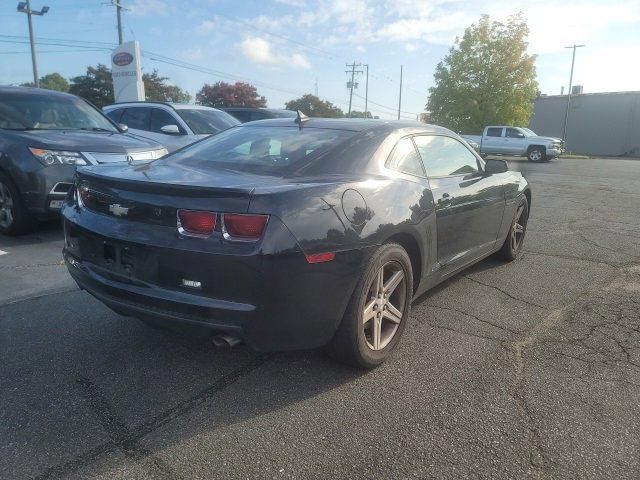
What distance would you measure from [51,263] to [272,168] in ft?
10.3

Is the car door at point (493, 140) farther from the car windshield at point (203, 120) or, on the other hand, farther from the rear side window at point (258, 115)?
the car windshield at point (203, 120)

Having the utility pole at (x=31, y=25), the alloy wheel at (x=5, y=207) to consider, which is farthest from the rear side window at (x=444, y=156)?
the utility pole at (x=31, y=25)

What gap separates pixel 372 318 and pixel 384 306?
4.6 inches

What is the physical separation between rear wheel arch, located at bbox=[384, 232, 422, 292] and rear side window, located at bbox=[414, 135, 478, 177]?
0.63 meters

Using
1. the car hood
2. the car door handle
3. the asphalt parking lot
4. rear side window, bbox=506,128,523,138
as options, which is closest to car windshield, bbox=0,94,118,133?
the car hood

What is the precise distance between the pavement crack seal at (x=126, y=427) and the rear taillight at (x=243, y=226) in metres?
0.92

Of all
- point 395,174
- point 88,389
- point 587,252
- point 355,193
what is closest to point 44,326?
point 88,389

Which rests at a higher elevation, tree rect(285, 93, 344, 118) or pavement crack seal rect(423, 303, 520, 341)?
tree rect(285, 93, 344, 118)

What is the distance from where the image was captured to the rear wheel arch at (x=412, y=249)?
3.14 meters

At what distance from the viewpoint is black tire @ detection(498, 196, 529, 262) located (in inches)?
205

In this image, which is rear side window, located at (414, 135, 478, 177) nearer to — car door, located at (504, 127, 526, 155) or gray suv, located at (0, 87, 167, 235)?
gray suv, located at (0, 87, 167, 235)

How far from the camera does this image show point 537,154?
26.3m

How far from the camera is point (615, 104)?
45.2 meters

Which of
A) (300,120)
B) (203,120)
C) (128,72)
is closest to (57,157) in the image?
(300,120)
